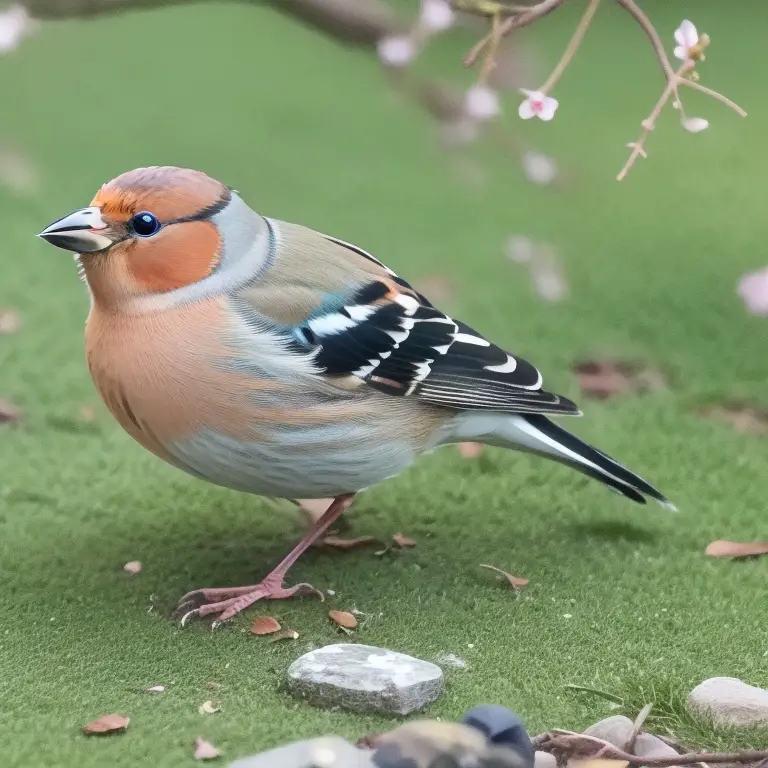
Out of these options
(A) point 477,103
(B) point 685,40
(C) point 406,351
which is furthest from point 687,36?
(C) point 406,351

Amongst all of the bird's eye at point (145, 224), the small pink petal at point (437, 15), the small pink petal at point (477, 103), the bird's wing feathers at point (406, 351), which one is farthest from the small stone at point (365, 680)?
the small pink petal at point (437, 15)

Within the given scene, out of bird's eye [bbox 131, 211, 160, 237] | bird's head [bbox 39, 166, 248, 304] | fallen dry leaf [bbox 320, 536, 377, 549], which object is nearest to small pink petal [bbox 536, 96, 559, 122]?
bird's head [bbox 39, 166, 248, 304]

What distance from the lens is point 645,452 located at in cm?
350

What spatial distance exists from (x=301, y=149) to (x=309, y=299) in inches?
149

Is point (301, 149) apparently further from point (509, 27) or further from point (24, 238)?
point (509, 27)

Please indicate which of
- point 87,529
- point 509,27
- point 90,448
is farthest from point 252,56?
point 509,27

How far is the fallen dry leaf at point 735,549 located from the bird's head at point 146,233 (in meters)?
1.48

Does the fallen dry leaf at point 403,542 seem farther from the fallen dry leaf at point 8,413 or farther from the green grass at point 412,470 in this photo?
the fallen dry leaf at point 8,413

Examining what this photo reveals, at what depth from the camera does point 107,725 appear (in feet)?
6.64

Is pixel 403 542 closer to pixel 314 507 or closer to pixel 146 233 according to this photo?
pixel 314 507

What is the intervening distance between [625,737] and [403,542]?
1025 millimetres

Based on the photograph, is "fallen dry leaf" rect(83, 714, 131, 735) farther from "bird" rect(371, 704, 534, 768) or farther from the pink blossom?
the pink blossom

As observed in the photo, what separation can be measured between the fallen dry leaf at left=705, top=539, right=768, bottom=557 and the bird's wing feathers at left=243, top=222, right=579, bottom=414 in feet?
1.72

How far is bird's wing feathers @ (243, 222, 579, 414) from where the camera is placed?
2492 mm
